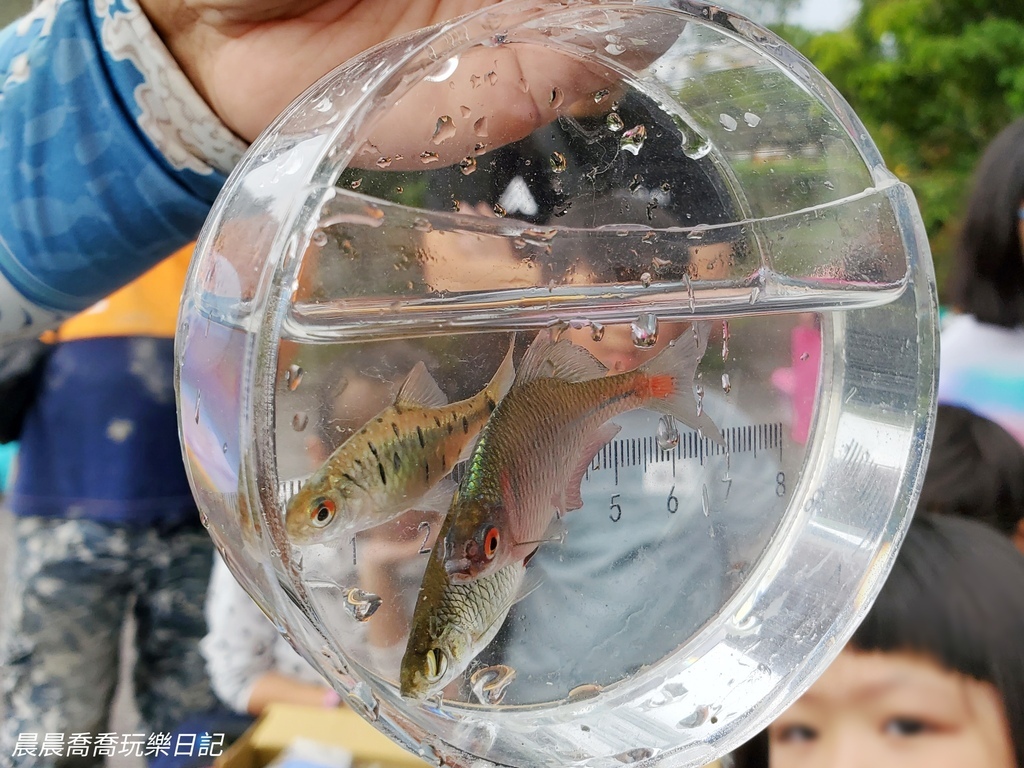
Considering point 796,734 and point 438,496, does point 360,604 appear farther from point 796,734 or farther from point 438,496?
point 796,734

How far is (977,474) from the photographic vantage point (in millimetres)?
1079

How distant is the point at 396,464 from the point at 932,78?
3.90 meters

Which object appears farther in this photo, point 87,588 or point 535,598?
point 87,588

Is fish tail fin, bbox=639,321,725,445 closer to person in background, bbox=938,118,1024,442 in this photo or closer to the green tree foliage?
person in background, bbox=938,118,1024,442

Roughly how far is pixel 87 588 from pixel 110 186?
79 centimetres

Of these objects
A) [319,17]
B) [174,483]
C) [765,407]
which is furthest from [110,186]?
[174,483]

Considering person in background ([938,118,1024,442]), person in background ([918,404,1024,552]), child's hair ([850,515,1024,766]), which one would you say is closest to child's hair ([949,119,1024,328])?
person in background ([938,118,1024,442])

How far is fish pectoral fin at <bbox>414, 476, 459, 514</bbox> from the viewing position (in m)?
0.35

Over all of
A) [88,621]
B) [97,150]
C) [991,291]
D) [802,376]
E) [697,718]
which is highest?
[97,150]

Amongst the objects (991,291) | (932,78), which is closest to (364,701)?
(991,291)

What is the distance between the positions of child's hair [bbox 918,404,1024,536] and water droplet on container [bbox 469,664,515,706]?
85 centimetres

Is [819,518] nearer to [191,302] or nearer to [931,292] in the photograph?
[931,292]

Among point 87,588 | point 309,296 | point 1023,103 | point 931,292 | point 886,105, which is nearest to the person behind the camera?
point 309,296

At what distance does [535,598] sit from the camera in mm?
384
